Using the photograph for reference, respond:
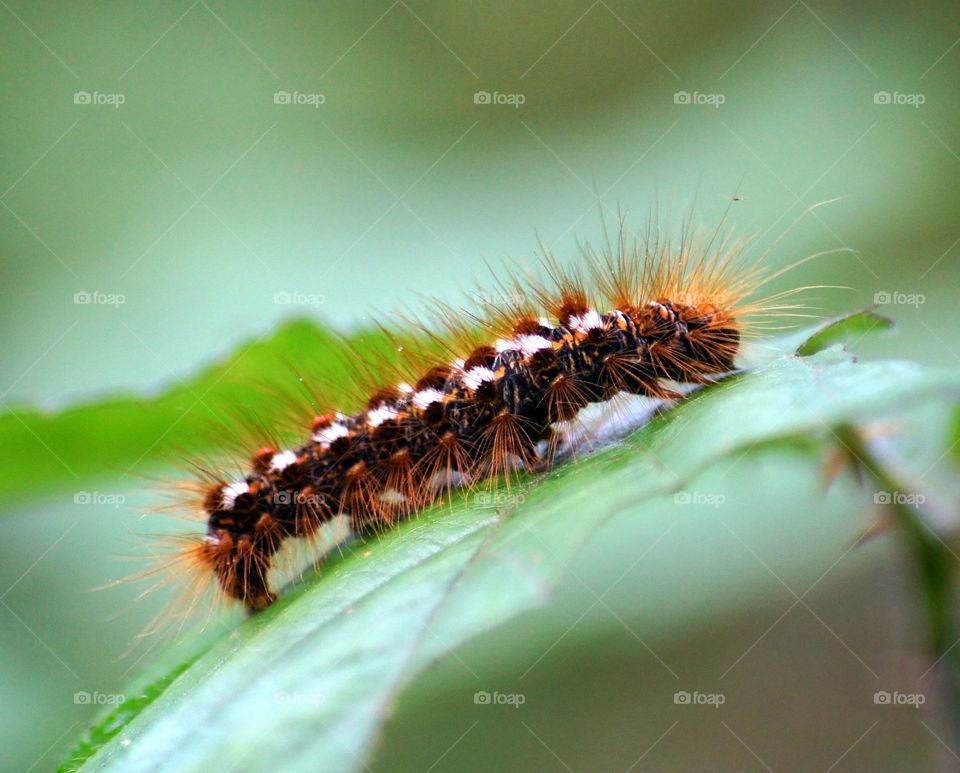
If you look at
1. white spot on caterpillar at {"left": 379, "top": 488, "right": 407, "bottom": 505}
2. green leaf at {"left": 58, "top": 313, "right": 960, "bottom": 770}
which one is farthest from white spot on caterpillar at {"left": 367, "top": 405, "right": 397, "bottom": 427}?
green leaf at {"left": 58, "top": 313, "right": 960, "bottom": 770}

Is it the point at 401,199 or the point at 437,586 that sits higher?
the point at 401,199

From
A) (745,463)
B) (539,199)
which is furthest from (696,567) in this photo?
(539,199)

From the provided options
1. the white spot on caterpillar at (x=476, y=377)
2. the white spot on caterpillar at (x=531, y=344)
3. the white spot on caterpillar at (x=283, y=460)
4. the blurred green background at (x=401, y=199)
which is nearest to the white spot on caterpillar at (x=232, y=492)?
the white spot on caterpillar at (x=283, y=460)

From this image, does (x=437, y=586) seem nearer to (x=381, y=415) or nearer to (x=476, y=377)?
(x=476, y=377)

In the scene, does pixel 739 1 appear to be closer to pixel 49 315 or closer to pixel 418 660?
pixel 49 315

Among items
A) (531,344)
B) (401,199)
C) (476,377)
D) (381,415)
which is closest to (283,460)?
(381,415)

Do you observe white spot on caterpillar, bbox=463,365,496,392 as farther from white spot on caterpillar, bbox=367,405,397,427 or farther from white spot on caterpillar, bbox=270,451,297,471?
white spot on caterpillar, bbox=270,451,297,471

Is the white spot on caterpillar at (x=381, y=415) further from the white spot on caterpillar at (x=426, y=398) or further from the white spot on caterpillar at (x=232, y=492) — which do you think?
the white spot on caterpillar at (x=232, y=492)
